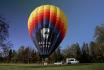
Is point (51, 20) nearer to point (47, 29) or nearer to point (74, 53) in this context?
point (47, 29)

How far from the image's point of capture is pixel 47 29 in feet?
175

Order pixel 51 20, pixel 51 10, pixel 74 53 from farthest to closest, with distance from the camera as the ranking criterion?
pixel 74 53 → pixel 51 10 → pixel 51 20

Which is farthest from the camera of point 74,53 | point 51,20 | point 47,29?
point 74,53

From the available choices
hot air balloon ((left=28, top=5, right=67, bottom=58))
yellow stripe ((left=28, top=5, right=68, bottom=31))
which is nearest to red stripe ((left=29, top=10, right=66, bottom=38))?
A: hot air balloon ((left=28, top=5, right=67, bottom=58))

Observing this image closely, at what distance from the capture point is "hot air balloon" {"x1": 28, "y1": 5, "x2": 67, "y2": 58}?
5284 cm

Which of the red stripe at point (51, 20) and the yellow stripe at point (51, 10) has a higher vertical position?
the yellow stripe at point (51, 10)

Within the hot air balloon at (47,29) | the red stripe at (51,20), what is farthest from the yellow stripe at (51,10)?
the red stripe at (51,20)

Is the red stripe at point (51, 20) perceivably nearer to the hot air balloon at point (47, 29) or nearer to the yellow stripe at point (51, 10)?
the hot air balloon at point (47, 29)

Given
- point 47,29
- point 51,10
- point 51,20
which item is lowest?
point 47,29

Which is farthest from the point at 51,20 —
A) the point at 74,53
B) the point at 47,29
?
the point at 74,53

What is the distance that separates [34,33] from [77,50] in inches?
3278

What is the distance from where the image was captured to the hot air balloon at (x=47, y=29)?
52844 millimetres

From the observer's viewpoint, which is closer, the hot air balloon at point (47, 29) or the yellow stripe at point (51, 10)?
the hot air balloon at point (47, 29)

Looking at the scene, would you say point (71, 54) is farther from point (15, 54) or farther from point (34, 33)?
point (34, 33)
